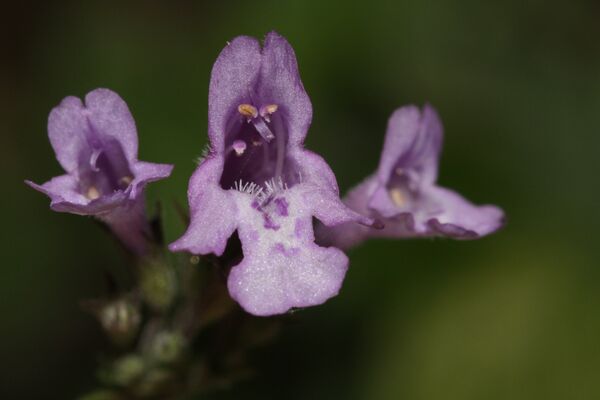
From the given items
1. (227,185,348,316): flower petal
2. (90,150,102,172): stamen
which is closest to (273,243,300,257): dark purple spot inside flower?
(227,185,348,316): flower petal

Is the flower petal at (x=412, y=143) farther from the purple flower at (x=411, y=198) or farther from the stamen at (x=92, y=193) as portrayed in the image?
the stamen at (x=92, y=193)

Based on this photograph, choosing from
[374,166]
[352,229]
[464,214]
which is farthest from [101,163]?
[374,166]

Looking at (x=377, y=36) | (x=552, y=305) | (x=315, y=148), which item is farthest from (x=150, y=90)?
(x=552, y=305)

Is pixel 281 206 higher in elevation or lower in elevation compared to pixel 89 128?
lower

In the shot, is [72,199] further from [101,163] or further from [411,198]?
[411,198]

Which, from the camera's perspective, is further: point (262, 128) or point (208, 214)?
point (262, 128)

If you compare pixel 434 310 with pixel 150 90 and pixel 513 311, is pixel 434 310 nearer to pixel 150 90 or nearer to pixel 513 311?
pixel 513 311

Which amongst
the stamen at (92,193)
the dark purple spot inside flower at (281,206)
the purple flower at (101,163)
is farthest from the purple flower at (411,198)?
the stamen at (92,193)
